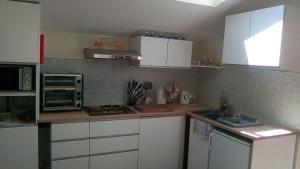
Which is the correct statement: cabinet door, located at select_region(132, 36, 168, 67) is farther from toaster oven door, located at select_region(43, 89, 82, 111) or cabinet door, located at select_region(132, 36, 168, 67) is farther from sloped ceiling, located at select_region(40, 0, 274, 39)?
toaster oven door, located at select_region(43, 89, 82, 111)

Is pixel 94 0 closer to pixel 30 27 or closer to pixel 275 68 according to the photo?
pixel 30 27

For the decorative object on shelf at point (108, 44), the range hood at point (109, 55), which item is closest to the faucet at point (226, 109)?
the range hood at point (109, 55)

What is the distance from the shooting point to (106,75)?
3.34 m

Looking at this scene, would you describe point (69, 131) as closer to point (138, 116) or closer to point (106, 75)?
point (138, 116)

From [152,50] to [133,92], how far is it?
64cm

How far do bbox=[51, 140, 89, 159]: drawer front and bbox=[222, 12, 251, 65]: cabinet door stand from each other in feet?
5.95

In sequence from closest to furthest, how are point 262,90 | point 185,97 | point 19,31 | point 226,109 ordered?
point 19,31 → point 262,90 → point 226,109 → point 185,97

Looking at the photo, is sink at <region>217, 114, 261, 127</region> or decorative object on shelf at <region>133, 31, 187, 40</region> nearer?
sink at <region>217, 114, 261, 127</region>

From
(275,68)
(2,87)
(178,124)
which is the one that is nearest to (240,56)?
(275,68)

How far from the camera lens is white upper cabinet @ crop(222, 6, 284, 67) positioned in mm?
2311

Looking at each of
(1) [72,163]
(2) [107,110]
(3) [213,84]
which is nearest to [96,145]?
(1) [72,163]

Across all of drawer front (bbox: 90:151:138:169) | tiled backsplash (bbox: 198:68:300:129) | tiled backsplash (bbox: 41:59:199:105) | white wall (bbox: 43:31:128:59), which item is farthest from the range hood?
tiled backsplash (bbox: 198:68:300:129)

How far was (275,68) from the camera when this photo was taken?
235 cm

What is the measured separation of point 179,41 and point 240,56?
0.93m
